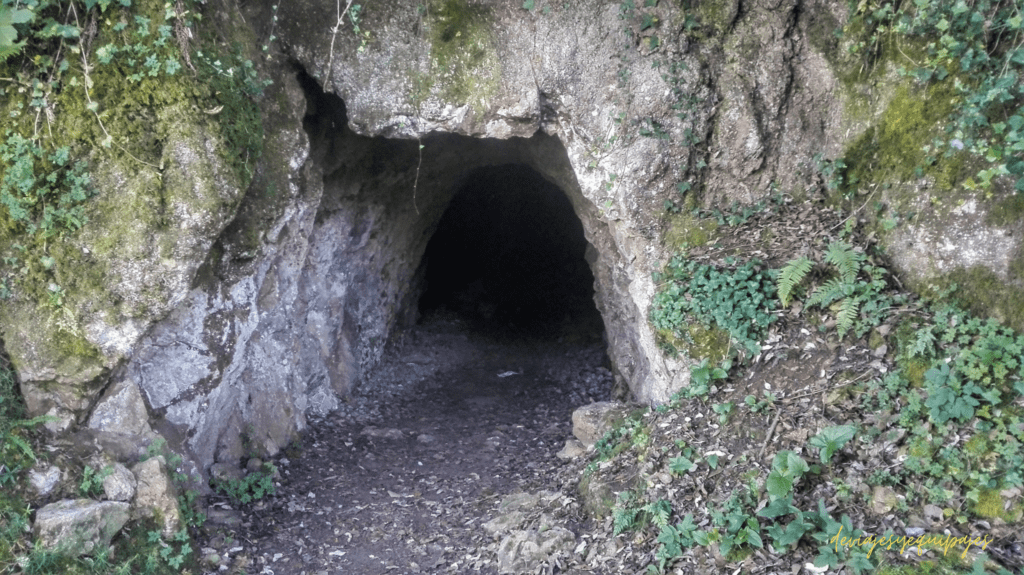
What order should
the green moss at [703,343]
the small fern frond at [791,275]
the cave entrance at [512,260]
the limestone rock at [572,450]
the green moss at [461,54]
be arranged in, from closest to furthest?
1. the small fern frond at [791,275]
2. the green moss at [703,343]
3. the green moss at [461,54]
4. the limestone rock at [572,450]
5. the cave entrance at [512,260]

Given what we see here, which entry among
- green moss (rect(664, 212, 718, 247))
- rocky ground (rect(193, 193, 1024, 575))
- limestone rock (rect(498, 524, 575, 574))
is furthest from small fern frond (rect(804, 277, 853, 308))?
limestone rock (rect(498, 524, 575, 574))

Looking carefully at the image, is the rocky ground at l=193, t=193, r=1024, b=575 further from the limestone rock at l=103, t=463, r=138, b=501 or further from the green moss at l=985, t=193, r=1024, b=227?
the green moss at l=985, t=193, r=1024, b=227

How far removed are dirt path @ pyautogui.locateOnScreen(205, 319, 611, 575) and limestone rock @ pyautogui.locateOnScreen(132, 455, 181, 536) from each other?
24.1 inches

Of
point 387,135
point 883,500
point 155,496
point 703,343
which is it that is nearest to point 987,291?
point 883,500

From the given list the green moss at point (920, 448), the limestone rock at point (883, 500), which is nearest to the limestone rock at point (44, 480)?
the limestone rock at point (883, 500)

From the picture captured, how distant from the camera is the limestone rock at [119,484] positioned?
164 inches

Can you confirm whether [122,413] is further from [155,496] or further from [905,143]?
[905,143]

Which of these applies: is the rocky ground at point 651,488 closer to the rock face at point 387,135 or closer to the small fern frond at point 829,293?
the small fern frond at point 829,293

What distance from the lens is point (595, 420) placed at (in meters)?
6.04

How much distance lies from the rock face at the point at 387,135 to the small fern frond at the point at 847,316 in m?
0.54

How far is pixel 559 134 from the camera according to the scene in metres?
6.09

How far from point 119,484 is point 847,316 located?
5242 millimetres

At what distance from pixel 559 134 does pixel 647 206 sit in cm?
114

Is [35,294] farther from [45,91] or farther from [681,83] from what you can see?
[681,83]
